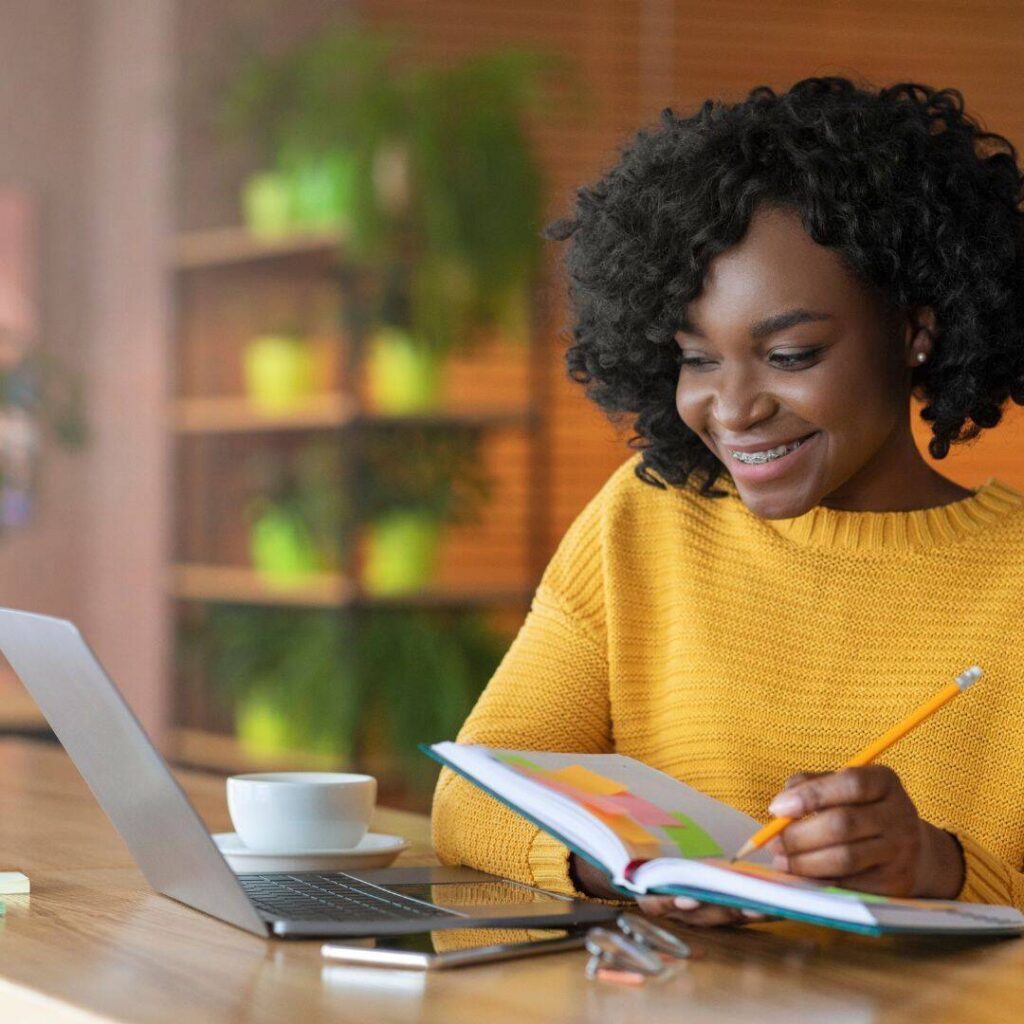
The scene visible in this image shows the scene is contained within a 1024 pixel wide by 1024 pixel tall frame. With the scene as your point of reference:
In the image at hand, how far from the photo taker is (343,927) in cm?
98

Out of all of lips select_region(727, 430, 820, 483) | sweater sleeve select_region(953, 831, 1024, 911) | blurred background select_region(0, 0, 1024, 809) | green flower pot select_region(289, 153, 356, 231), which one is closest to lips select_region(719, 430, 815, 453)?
lips select_region(727, 430, 820, 483)

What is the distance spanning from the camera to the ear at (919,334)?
1.42 meters

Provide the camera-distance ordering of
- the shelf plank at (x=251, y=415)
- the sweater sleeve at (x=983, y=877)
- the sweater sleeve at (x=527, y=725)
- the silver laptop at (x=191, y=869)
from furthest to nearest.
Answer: the shelf plank at (x=251, y=415), the sweater sleeve at (x=527, y=725), the sweater sleeve at (x=983, y=877), the silver laptop at (x=191, y=869)

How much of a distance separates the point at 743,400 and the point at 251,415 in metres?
3.07

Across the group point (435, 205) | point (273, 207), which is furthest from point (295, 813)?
point (273, 207)

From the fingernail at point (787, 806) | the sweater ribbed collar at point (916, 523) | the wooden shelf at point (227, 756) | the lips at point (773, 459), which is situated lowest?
the wooden shelf at point (227, 756)

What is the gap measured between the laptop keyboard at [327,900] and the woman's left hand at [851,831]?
207 millimetres

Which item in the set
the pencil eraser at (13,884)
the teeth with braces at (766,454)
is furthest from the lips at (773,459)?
the pencil eraser at (13,884)

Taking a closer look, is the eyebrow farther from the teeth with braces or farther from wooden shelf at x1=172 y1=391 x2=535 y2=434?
wooden shelf at x1=172 y1=391 x2=535 y2=434

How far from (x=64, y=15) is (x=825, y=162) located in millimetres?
3822

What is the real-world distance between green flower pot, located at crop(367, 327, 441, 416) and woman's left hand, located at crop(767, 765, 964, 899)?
3.05 meters

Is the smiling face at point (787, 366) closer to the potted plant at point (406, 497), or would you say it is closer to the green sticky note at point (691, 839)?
the green sticky note at point (691, 839)

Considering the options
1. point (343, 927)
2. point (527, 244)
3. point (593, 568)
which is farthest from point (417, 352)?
point (343, 927)

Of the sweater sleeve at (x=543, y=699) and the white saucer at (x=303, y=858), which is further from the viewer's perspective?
the sweater sleeve at (x=543, y=699)
